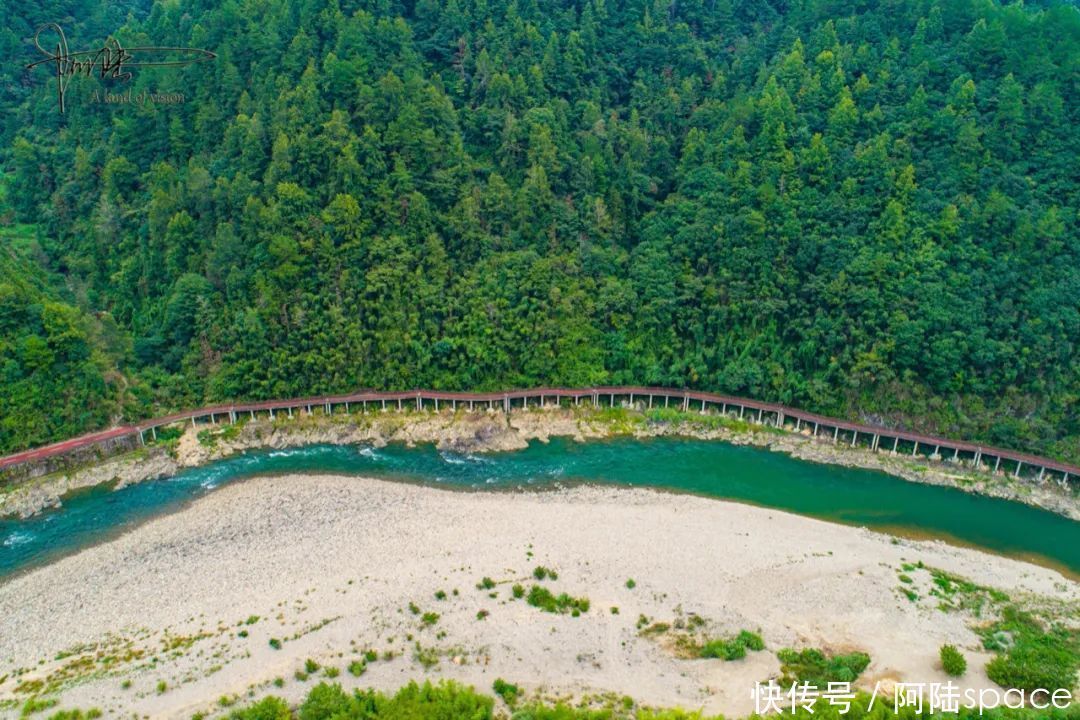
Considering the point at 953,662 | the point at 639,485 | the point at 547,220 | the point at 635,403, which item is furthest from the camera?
the point at 547,220

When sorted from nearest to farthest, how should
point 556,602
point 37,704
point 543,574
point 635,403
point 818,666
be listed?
point 37,704, point 818,666, point 556,602, point 543,574, point 635,403

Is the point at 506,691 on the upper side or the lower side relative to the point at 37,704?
upper

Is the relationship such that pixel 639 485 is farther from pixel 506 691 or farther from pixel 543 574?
pixel 506 691

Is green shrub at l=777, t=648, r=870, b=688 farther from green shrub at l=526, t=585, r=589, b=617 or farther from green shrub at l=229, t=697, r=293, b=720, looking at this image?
green shrub at l=229, t=697, r=293, b=720

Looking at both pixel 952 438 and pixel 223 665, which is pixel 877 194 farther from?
pixel 223 665

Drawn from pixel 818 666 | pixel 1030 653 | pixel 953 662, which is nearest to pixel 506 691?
pixel 818 666

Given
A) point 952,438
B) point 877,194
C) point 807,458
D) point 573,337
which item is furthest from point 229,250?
point 952,438

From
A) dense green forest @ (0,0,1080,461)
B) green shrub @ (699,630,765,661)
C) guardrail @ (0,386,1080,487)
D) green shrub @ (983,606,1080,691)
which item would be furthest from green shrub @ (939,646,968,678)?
dense green forest @ (0,0,1080,461)
